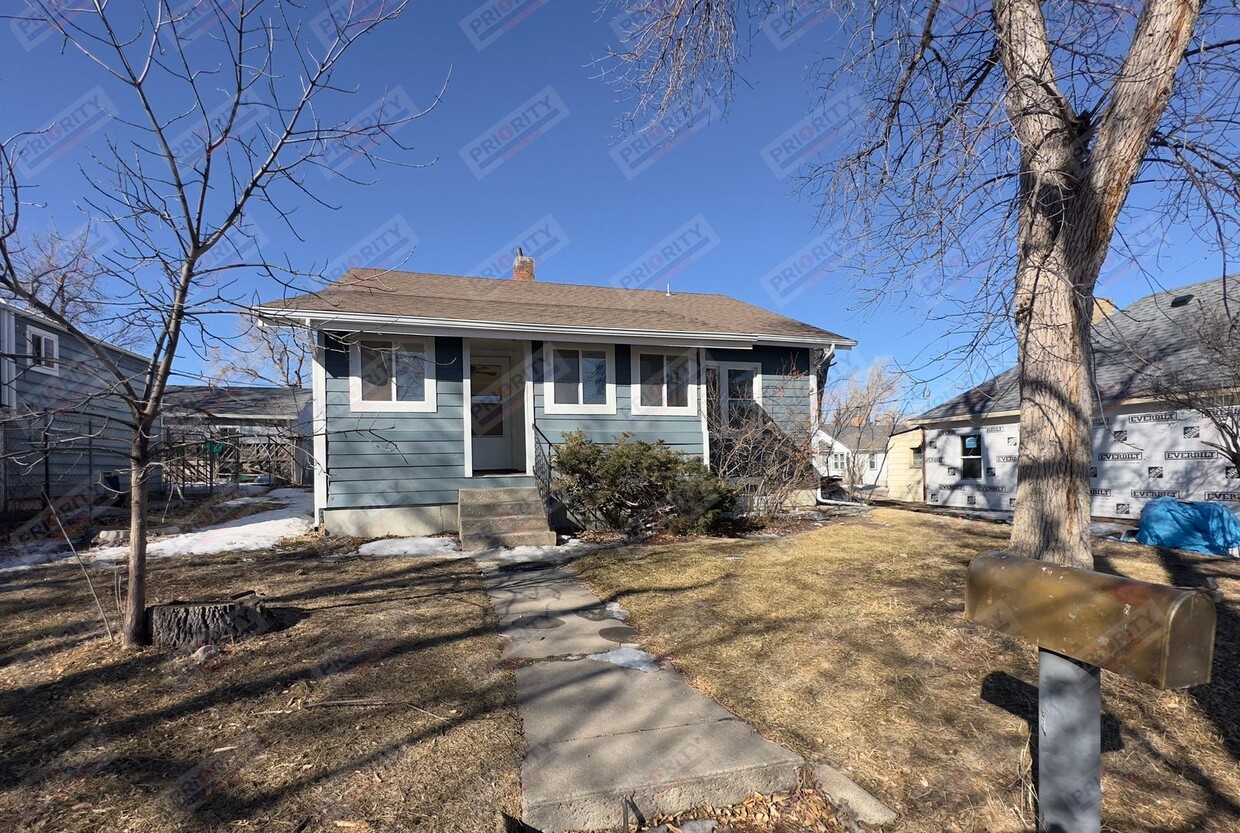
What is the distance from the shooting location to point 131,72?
334 centimetres

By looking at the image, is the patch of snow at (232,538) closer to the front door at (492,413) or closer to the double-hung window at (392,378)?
the double-hung window at (392,378)

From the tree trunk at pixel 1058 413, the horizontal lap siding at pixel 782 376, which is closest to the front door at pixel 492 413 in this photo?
the horizontal lap siding at pixel 782 376

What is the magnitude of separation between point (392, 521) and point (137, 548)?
16.8ft

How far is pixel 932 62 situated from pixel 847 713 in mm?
5139

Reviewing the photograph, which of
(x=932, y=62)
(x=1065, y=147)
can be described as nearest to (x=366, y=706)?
(x=1065, y=147)

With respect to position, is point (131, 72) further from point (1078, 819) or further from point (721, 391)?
point (721, 391)

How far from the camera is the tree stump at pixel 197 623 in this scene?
3.87m

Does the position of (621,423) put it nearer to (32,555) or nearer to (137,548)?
(137,548)

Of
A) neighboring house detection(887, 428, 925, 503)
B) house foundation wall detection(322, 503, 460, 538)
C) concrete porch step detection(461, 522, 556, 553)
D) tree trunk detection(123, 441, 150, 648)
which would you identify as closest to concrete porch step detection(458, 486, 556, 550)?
concrete porch step detection(461, 522, 556, 553)

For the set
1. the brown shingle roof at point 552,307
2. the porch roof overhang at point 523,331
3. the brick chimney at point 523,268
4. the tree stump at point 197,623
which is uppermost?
the brick chimney at point 523,268

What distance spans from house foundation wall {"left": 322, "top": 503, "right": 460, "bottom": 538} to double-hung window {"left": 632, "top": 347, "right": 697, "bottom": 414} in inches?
146

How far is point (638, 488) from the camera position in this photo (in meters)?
8.65

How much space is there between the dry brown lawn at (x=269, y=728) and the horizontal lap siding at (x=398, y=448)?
3.87m

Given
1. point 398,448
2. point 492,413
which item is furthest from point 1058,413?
point 492,413
